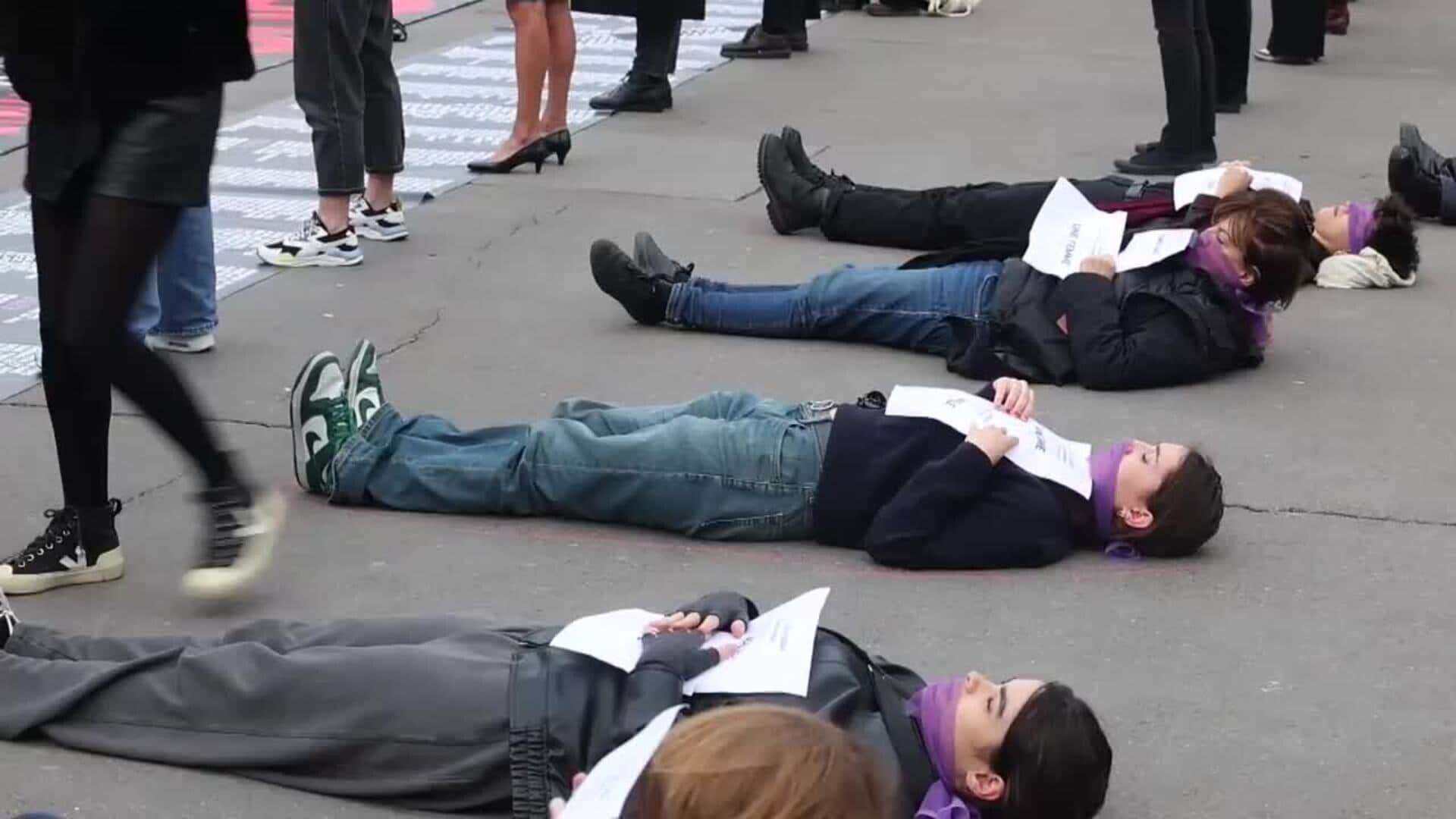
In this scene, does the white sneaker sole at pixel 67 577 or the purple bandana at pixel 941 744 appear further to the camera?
the white sneaker sole at pixel 67 577

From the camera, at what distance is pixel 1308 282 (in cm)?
658

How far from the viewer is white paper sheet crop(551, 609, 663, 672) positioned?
10.1 feet

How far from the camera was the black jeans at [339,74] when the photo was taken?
6.41m

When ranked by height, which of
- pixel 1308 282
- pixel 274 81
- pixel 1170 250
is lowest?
pixel 274 81

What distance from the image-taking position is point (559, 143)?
27.0 feet

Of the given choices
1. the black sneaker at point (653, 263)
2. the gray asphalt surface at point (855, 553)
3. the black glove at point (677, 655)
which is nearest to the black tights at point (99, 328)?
the gray asphalt surface at point (855, 553)

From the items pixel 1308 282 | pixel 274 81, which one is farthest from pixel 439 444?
pixel 274 81

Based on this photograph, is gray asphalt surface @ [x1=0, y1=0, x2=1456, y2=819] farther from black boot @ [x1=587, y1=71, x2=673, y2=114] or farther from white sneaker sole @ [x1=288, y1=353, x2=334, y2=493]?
black boot @ [x1=587, y1=71, x2=673, y2=114]

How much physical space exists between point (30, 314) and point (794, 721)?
4321 mm

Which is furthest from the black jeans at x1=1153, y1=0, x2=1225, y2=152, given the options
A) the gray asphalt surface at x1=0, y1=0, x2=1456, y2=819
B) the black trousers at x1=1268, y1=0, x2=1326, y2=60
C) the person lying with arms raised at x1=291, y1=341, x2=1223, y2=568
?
the person lying with arms raised at x1=291, y1=341, x2=1223, y2=568

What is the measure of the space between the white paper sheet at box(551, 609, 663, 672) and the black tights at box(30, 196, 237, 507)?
0.87 meters

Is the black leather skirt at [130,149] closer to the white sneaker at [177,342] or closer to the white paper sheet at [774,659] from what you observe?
the white paper sheet at [774,659]

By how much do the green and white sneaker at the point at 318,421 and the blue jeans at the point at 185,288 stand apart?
1015 mm

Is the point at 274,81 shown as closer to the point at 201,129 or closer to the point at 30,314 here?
the point at 30,314
